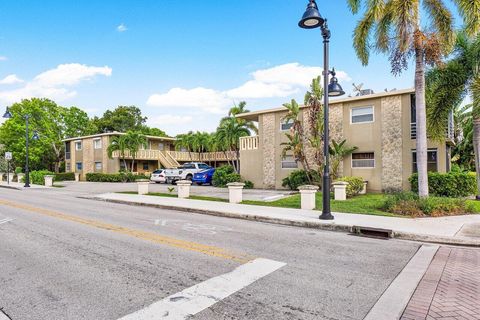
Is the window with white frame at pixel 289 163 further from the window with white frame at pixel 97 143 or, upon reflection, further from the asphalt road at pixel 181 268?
the window with white frame at pixel 97 143

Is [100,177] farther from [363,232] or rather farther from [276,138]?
[363,232]

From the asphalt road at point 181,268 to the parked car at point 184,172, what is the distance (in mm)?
19413

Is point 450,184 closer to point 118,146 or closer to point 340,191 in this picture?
point 340,191

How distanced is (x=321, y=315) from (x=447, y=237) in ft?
18.0

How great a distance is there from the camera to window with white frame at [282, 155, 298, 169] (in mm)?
22109

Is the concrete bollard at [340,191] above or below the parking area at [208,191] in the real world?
above

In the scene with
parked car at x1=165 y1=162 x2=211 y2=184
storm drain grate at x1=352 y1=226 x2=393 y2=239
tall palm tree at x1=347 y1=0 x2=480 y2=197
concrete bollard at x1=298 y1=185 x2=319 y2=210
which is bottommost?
storm drain grate at x1=352 y1=226 x2=393 y2=239

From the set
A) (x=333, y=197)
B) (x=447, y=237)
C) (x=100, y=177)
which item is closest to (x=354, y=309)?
(x=447, y=237)

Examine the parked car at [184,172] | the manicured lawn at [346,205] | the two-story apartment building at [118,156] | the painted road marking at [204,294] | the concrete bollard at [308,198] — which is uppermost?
the two-story apartment building at [118,156]

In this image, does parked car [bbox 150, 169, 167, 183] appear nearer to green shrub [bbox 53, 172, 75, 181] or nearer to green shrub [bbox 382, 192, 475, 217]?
green shrub [bbox 53, 172, 75, 181]

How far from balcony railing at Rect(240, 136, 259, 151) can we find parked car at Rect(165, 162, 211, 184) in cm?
555

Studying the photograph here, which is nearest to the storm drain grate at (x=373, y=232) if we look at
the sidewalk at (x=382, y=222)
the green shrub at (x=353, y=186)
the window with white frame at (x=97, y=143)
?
the sidewalk at (x=382, y=222)

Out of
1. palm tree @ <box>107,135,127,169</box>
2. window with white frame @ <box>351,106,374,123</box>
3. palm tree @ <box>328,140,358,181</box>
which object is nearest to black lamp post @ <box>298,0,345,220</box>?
palm tree @ <box>328,140,358,181</box>

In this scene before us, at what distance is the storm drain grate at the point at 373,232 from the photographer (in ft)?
27.0
